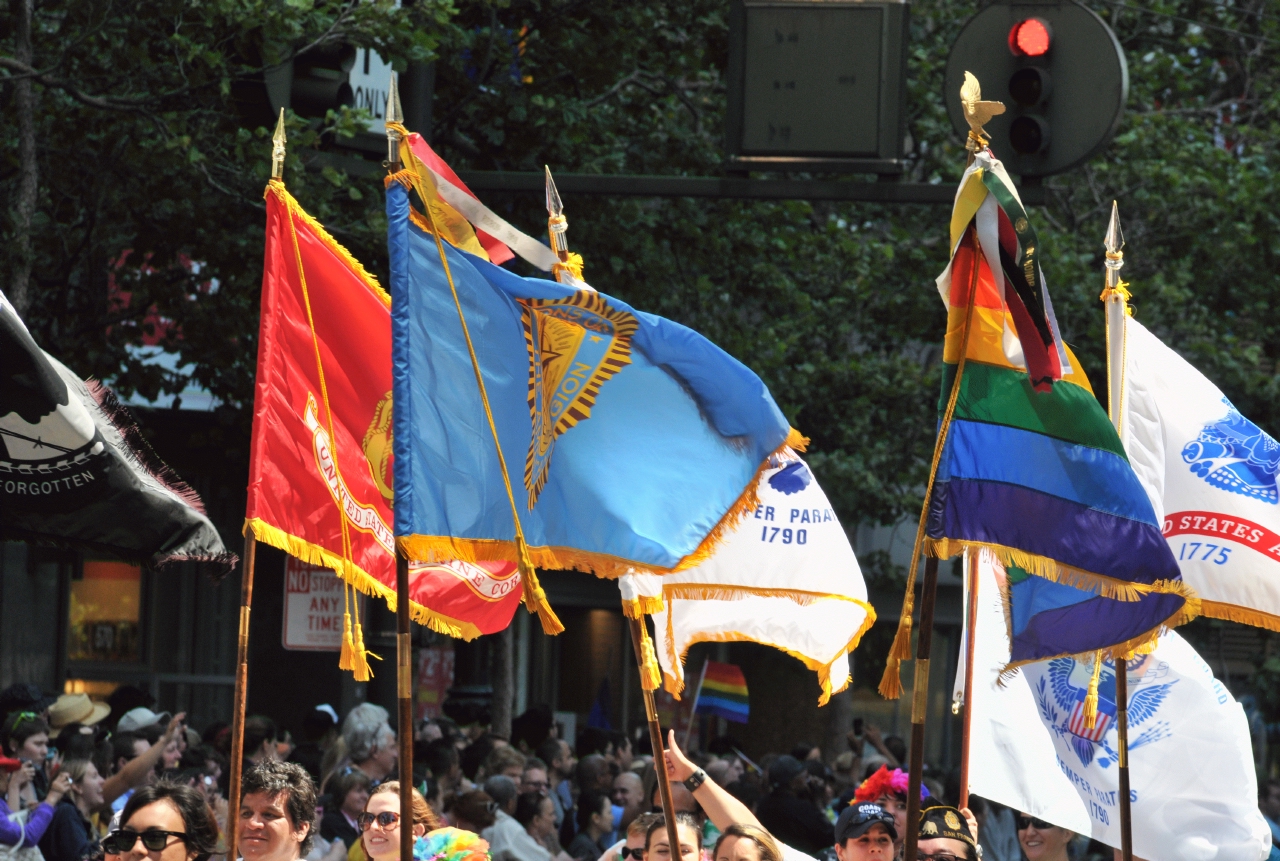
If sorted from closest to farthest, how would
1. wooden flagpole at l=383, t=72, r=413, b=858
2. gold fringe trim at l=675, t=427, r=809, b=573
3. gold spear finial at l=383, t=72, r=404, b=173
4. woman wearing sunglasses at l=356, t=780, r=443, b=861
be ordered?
1. wooden flagpole at l=383, t=72, r=413, b=858
2. gold fringe trim at l=675, t=427, r=809, b=573
3. gold spear finial at l=383, t=72, r=404, b=173
4. woman wearing sunglasses at l=356, t=780, r=443, b=861

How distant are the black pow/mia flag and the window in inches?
570

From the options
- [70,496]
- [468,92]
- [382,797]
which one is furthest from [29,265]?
[70,496]

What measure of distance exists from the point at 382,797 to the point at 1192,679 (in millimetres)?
3794

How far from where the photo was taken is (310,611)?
11828mm

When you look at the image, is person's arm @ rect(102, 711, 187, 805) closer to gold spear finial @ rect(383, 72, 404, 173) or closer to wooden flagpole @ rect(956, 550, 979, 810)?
wooden flagpole @ rect(956, 550, 979, 810)

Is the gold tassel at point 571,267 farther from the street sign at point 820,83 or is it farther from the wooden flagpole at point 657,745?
the street sign at point 820,83

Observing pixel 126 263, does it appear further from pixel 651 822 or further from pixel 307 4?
pixel 651 822

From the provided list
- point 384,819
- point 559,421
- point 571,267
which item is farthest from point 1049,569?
point 384,819

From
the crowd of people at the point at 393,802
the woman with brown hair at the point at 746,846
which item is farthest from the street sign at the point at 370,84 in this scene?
the woman with brown hair at the point at 746,846

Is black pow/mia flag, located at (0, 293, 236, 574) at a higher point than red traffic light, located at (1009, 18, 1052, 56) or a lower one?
lower

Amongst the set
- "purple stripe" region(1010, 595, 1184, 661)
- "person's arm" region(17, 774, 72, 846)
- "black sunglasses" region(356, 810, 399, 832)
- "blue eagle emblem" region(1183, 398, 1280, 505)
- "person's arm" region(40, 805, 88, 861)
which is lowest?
"person's arm" region(40, 805, 88, 861)

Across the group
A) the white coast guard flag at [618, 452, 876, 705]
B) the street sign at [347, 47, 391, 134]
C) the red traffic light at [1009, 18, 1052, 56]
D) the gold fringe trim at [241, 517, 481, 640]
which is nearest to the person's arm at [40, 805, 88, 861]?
the gold fringe trim at [241, 517, 481, 640]

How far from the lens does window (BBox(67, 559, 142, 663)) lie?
19.2 meters

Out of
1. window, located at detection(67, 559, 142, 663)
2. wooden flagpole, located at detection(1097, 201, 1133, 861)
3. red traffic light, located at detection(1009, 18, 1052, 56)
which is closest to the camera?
wooden flagpole, located at detection(1097, 201, 1133, 861)
